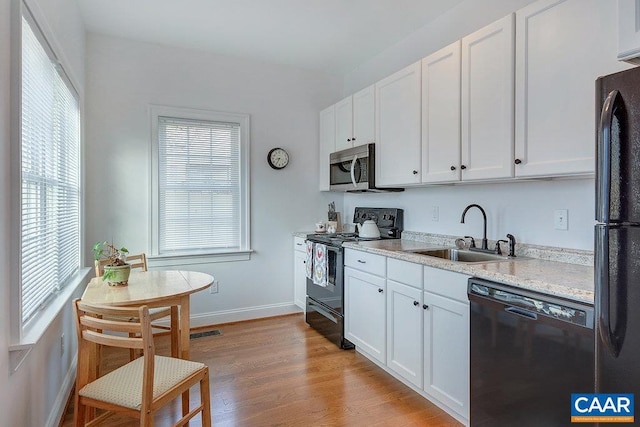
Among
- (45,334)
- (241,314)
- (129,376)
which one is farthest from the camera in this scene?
(241,314)

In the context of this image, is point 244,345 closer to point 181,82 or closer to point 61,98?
point 61,98

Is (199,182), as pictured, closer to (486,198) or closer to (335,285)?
(335,285)

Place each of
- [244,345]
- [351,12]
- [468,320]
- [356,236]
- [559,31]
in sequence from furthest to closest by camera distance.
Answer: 1. [356,236]
2. [244,345]
3. [351,12]
4. [468,320]
5. [559,31]

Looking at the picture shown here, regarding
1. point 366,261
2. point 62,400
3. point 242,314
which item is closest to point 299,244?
point 242,314

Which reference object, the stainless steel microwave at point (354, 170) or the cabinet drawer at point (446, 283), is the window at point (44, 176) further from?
the stainless steel microwave at point (354, 170)

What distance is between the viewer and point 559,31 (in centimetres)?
176

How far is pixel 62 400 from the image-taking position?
7.18ft

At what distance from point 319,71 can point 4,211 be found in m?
3.42

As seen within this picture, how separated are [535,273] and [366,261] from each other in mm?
1243

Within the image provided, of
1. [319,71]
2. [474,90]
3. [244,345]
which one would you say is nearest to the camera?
[474,90]

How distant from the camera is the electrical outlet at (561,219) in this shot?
205 centimetres

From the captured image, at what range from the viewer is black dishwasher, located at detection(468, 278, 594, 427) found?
1.33 metres

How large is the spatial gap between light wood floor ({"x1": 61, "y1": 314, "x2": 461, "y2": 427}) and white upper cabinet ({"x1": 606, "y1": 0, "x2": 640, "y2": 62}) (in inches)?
75.4

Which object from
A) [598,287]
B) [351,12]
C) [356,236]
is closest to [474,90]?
[351,12]
